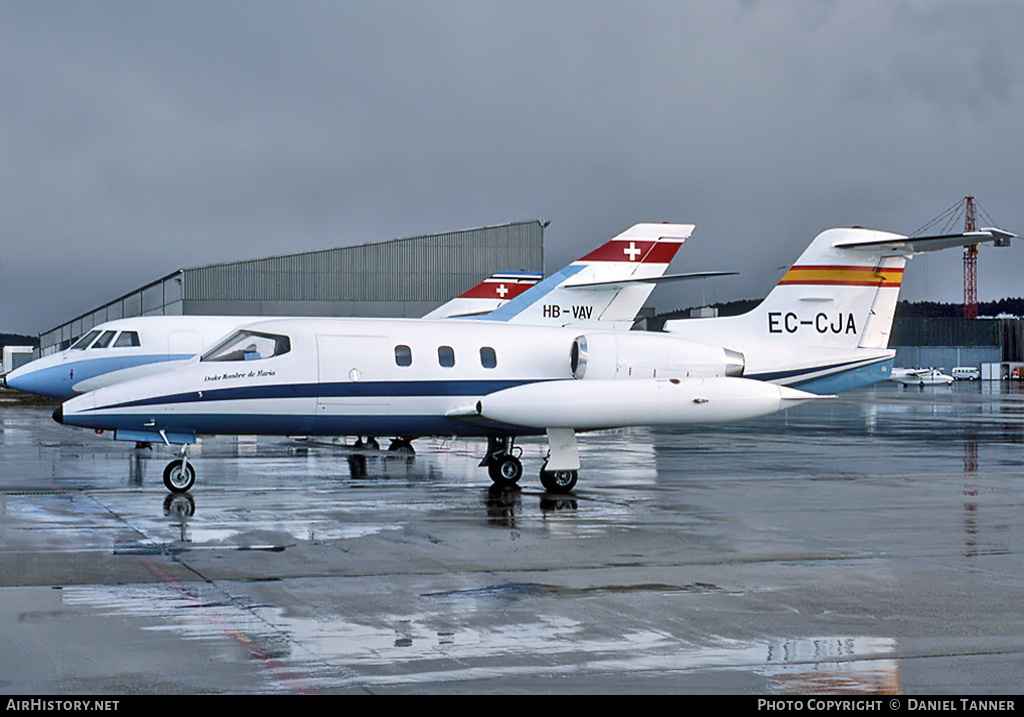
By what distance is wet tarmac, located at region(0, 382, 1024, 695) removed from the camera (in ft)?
22.5

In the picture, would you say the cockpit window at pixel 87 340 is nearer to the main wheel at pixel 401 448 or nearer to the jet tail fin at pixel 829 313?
the main wheel at pixel 401 448

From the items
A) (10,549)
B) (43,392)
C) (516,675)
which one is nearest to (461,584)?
(516,675)

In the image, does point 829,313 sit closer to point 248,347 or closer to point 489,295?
point 248,347

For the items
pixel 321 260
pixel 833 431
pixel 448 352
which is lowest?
pixel 833 431

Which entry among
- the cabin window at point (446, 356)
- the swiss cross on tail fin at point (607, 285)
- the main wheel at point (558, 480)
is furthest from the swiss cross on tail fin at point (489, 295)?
the main wheel at point (558, 480)

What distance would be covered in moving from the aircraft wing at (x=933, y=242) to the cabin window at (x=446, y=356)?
305 inches

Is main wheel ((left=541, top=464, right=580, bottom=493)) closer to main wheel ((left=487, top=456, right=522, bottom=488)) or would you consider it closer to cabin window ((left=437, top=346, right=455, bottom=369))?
main wheel ((left=487, top=456, right=522, bottom=488))

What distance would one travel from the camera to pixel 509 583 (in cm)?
977

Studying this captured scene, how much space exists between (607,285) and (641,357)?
11071mm

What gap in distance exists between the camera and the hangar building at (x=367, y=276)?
57.5 m

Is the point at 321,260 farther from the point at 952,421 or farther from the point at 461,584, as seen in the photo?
the point at 461,584

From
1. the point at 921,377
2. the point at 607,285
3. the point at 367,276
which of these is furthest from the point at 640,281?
the point at 921,377
